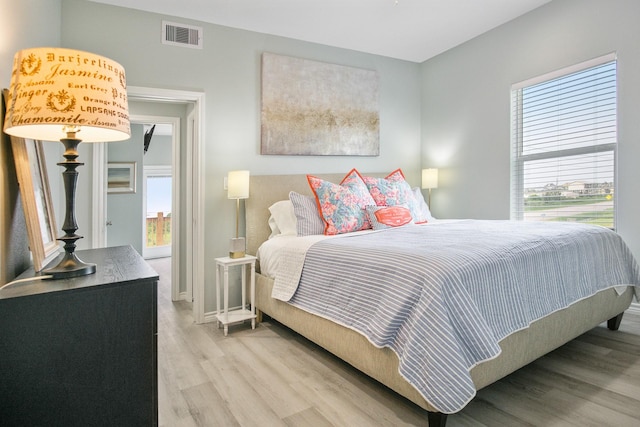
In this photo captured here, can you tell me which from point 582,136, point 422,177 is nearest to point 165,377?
point 422,177

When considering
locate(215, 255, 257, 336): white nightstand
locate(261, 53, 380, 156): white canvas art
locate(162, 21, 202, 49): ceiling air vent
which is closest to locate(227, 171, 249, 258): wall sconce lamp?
locate(215, 255, 257, 336): white nightstand

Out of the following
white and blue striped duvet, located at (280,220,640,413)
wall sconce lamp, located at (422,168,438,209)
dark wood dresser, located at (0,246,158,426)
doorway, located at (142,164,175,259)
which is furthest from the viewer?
doorway, located at (142,164,175,259)

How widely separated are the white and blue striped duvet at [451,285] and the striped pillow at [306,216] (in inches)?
21.7

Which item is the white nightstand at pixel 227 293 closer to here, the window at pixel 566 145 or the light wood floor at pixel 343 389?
the light wood floor at pixel 343 389

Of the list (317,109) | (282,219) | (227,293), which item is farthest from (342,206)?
(317,109)

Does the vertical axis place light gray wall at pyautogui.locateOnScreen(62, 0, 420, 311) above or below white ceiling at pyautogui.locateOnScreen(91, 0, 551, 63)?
below

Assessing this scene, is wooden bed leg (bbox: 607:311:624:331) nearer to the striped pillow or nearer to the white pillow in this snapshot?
the striped pillow

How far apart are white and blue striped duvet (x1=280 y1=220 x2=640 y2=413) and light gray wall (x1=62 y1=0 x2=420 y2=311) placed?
53.9 inches

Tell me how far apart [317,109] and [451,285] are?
2813 mm

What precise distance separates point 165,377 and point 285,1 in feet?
9.91

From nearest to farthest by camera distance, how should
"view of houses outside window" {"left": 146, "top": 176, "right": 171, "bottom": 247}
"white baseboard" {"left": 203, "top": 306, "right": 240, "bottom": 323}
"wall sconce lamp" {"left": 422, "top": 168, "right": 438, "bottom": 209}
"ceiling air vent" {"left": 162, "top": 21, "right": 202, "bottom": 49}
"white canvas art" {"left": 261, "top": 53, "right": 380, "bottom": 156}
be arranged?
1. "ceiling air vent" {"left": 162, "top": 21, "right": 202, "bottom": 49}
2. "white baseboard" {"left": 203, "top": 306, "right": 240, "bottom": 323}
3. "white canvas art" {"left": 261, "top": 53, "right": 380, "bottom": 156}
4. "wall sconce lamp" {"left": 422, "top": 168, "right": 438, "bottom": 209}
5. "view of houses outside window" {"left": 146, "top": 176, "right": 171, "bottom": 247}

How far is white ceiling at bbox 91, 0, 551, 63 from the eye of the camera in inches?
125

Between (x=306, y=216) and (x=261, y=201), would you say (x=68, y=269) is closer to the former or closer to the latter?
(x=306, y=216)

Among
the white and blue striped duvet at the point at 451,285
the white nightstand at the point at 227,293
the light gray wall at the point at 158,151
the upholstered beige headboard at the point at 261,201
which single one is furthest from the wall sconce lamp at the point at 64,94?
the light gray wall at the point at 158,151
